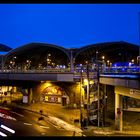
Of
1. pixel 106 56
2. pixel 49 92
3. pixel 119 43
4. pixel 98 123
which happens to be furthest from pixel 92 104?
pixel 106 56

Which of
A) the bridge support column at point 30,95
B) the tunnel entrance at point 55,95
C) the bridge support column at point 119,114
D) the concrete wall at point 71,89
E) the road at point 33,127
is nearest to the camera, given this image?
the road at point 33,127

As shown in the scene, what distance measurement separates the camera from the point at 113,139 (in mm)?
5344

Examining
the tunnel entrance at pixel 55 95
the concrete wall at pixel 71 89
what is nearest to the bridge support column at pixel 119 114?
the concrete wall at pixel 71 89

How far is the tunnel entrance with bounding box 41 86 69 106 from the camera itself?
60.1m

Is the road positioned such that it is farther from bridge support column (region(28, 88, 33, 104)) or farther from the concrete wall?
→ bridge support column (region(28, 88, 33, 104))

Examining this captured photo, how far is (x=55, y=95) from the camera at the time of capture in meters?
61.9

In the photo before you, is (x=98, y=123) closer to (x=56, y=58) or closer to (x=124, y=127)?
(x=124, y=127)

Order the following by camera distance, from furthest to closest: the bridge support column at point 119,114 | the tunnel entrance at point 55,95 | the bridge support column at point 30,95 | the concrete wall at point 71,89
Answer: the bridge support column at point 30,95 < the tunnel entrance at point 55,95 < the concrete wall at point 71,89 < the bridge support column at point 119,114

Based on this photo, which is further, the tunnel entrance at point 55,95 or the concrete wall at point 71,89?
the tunnel entrance at point 55,95

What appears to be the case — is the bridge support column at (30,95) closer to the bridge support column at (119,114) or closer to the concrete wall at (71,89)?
the concrete wall at (71,89)

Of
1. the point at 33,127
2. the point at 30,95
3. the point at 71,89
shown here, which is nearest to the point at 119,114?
the point at 33,127

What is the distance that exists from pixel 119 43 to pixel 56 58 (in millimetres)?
37233

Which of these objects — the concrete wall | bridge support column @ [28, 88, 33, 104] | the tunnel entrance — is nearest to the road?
the concrete wall

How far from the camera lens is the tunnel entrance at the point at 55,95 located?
60094 mm
